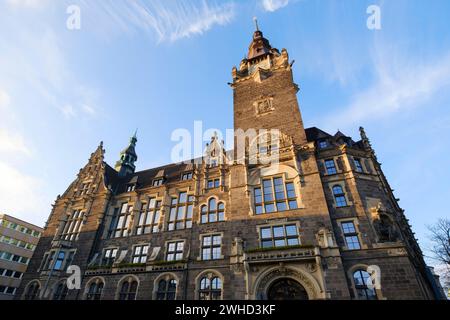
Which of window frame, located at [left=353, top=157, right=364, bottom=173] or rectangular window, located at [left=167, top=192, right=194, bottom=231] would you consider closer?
window frame, located at [left=353, top=157, right=364, bottom=173]

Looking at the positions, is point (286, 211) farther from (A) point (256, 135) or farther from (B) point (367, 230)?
(A) point (256, 135)

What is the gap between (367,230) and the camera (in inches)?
689

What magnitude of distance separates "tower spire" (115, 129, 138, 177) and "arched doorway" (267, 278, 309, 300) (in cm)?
2888

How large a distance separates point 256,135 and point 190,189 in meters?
9.36

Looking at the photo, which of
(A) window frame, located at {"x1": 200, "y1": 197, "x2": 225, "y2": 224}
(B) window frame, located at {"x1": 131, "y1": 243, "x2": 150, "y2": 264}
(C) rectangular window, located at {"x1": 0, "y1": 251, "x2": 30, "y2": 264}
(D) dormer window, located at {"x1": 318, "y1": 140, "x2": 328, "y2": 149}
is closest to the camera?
(A) window frame, located at {"x1": 200, "y1": 197, "x2": 225, "y2": 224}

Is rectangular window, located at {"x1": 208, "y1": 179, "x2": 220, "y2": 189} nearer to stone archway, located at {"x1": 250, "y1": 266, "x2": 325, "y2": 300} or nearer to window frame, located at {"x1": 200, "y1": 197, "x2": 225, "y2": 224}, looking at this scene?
window frame, located at {"x1": 200, "y1": 197, "x2": 225, "y2": 224}

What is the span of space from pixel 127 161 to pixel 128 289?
75.0ft

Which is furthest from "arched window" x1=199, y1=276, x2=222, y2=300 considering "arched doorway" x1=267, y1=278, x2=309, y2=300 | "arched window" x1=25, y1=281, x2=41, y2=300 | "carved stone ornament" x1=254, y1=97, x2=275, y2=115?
"carved stone ornament" x1=254, y1=97, x2=275, y2=115

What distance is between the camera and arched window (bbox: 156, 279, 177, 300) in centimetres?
1980

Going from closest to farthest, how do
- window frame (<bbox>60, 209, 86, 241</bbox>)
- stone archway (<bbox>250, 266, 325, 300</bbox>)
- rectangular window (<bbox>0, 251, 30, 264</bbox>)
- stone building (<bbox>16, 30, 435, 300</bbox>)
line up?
stone archway (<bbox>250, 266, 325, 300</bbox>) < stone building (<bbox>16, 30, 435, 300</bbox>) < window frame (<bbox>60, 209, 86, 241</bbox>) < rectangular window (<bbox>0, 251, 30, 264</bbox>)

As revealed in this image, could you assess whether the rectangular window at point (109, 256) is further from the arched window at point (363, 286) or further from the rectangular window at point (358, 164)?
the rectangular window at point (358, 164)
